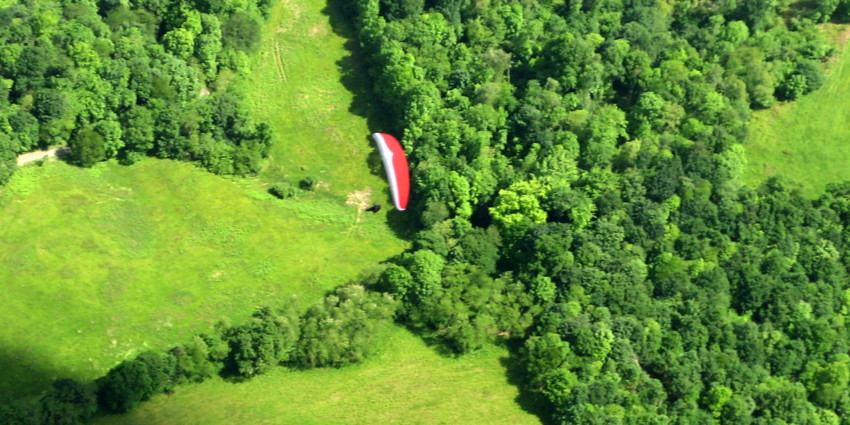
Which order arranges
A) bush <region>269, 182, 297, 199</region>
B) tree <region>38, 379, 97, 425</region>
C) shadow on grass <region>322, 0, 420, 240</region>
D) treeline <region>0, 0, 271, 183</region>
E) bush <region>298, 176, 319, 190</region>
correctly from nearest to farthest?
tree <region>38, 379, 97, 425</region>, treeline <region>0, 0, 271, 183</region>, bush <region>269, 182, 297, 199</region>, shadow on grass <region>322, 0, 420, 240</region>, bush <region>298, 176, 319, 190</region>

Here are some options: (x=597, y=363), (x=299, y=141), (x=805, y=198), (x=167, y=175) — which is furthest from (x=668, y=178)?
(x=167, y=175)

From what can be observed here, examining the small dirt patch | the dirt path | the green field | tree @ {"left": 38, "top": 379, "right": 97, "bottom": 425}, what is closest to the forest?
tree @ {"left": 38, "top": 379, "right": 97, "bottom": 425}

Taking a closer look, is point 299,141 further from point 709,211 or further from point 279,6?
point 709,211

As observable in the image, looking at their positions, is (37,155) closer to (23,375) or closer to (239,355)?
(23,375)

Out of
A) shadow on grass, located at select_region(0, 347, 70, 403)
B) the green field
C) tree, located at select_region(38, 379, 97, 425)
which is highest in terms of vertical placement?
the green field

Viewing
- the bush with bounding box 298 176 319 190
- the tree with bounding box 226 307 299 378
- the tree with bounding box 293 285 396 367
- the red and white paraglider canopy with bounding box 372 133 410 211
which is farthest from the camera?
the bush with bounding box 298 176 319 190

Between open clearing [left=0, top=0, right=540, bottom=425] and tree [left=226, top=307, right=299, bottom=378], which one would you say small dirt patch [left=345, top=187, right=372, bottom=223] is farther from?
tree [left=226, top=307, right=299, bottom=378]

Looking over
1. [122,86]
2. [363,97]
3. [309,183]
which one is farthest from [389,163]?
[122,86]

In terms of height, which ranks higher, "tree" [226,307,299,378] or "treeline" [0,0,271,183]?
"treeline" [0,0,271,183]
